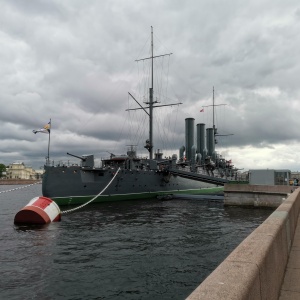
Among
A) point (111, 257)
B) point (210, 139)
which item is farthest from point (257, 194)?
point (210, 139)

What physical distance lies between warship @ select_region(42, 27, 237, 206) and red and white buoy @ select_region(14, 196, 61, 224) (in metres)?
9.97

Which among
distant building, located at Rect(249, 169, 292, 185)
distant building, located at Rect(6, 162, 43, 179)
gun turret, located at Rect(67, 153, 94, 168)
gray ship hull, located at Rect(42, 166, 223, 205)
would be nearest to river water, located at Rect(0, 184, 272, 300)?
gray ship hull, located at Rect(42, 166, 223, 205)

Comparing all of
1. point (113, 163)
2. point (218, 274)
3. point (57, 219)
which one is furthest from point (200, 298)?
point (113, 163)

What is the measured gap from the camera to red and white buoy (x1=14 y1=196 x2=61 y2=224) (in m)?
18.5

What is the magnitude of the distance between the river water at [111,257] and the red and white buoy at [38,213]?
607mm

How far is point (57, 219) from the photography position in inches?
789

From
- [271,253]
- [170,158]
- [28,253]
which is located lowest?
[28,253]

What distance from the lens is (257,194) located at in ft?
98.6

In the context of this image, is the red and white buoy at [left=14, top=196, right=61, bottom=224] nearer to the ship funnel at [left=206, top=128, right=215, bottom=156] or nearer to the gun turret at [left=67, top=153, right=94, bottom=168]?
the gun turret at [left=67, top=153, right=94, bottom=168]

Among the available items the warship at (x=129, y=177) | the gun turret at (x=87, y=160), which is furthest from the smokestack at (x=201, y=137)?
the gun turret at (x=87, y=160)

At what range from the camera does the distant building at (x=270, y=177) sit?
40062mm

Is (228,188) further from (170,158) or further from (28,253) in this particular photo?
(28,253)

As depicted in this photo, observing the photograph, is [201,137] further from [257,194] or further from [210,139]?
[257,194]

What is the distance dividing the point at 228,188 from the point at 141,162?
14.3 metres
